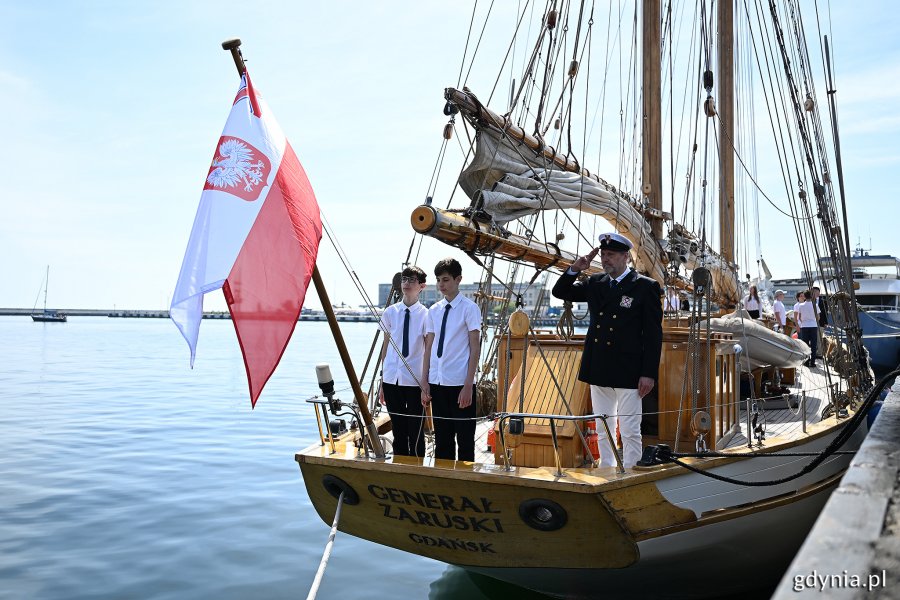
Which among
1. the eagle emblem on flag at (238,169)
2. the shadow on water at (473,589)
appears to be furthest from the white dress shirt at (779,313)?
the eagle emblem on flag at (238,169)

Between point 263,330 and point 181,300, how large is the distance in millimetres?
502

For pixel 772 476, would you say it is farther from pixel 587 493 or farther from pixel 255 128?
pixel 255 128

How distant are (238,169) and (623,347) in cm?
286

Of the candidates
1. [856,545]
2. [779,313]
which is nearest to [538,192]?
[856,545]

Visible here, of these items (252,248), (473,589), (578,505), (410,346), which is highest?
(252,248)

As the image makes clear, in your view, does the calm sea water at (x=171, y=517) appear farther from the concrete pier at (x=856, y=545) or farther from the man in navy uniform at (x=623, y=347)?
the concrete pier at (x=856, y=545)

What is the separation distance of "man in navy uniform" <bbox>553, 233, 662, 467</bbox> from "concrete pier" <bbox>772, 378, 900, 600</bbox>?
2.74m

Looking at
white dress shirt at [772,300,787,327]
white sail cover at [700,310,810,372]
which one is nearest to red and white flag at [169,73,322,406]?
white sail cover at [700,310,810,372]

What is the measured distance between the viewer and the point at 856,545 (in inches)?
71.0

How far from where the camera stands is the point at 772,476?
5.57 meters

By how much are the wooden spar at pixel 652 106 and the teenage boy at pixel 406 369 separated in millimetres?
5827

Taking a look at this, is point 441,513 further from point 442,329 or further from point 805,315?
point 805,315

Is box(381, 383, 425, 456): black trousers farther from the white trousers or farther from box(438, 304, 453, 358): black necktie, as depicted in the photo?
the white trousers

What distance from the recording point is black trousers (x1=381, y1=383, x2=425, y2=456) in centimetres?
575
